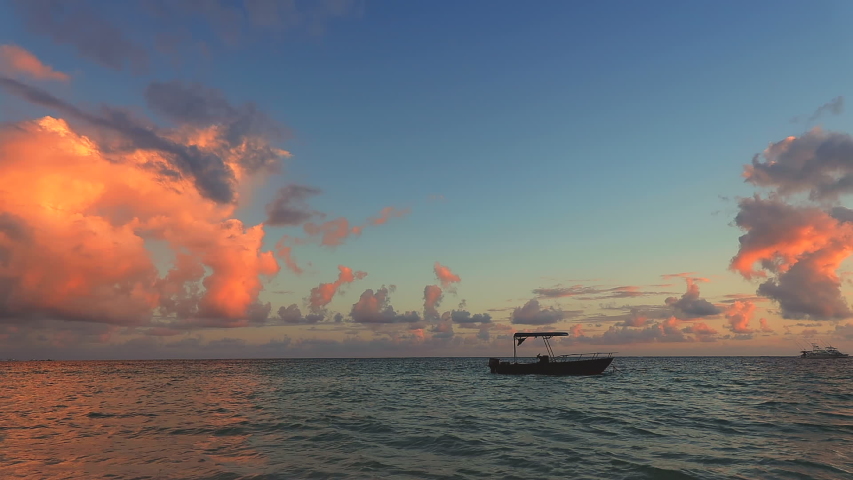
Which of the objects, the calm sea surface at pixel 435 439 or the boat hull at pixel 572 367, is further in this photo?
the boat hull at pixel 572 367

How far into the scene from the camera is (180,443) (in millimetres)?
22062

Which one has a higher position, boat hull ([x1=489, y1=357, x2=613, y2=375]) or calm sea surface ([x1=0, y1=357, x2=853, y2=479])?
calm sea surface ([x1=0, y1=357, x2=853, y2=479])

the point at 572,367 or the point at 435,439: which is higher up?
the point at 435,439

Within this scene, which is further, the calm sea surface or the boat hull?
the boat hull

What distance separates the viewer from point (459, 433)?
2464cm

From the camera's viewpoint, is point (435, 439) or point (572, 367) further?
point (572, 367)

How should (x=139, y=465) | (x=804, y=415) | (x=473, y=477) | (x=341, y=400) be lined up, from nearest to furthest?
(x=473, y=477), (x=139, y=465), (x=804, y=415), (x=341, y=400)

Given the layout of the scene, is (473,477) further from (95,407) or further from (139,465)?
(95,407)

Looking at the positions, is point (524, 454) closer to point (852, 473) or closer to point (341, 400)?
point (852, 473)

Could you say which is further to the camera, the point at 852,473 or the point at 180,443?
the point at 180,443

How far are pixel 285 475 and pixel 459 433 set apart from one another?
10754 mm

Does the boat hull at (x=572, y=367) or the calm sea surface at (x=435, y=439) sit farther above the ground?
the calm sea surface at (x=435, y=439)

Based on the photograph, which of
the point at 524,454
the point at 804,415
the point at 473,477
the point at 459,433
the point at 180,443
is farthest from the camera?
the point at 804,415

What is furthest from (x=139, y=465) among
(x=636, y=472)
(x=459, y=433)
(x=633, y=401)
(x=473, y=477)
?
(x=633, y=401)
